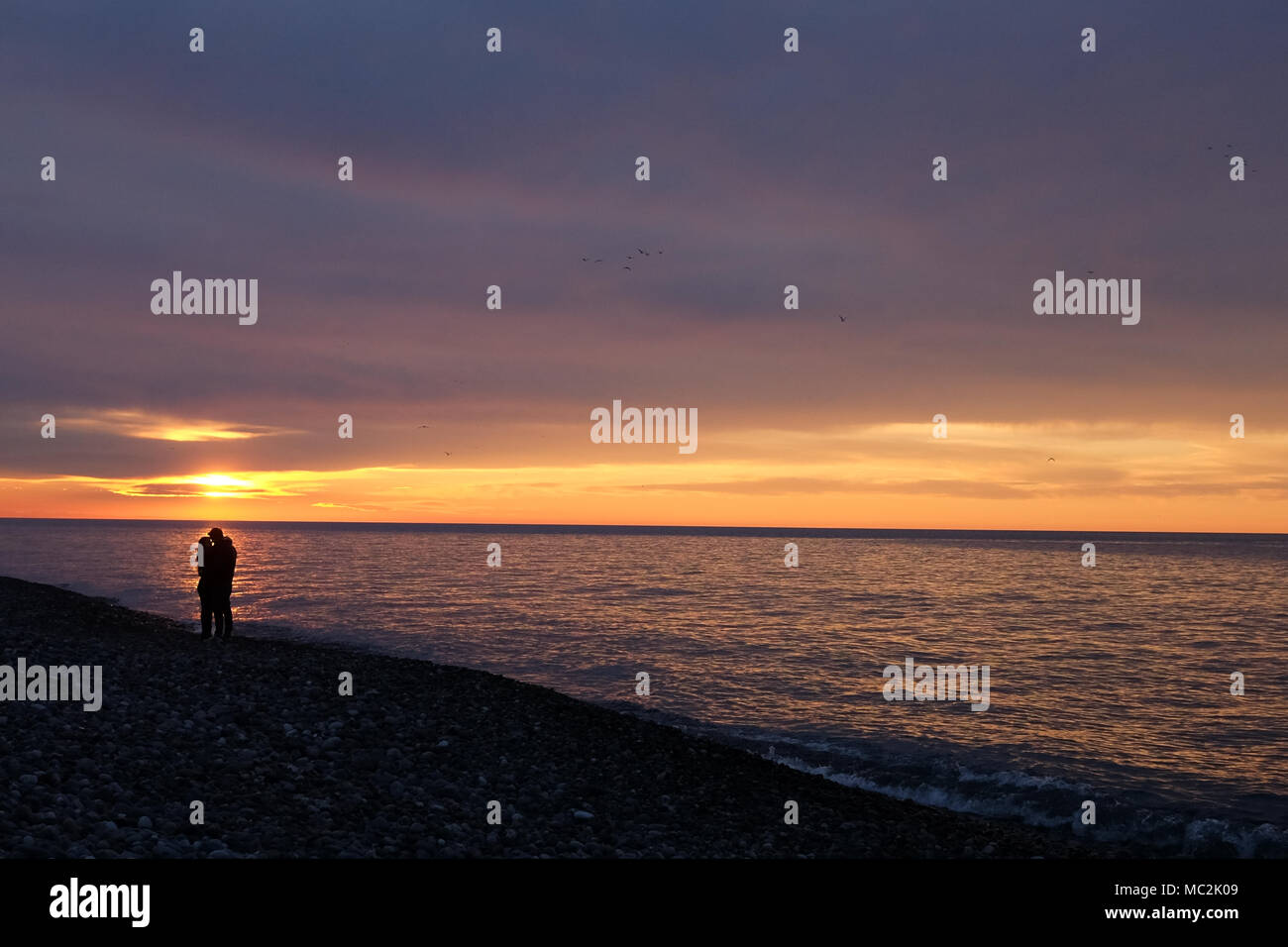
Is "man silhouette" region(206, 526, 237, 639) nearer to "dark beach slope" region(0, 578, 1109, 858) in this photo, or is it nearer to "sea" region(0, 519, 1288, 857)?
"dark beach slope" region(0, 578, 1109, 858)

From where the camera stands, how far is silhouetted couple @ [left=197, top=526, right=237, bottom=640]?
23.8 metres

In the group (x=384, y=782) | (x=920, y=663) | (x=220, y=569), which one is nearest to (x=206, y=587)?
(x=220, y=569)

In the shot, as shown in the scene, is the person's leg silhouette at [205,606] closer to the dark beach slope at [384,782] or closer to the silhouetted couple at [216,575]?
the silhouetted couple at [216,575]

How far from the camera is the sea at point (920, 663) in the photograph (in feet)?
A: 62.5

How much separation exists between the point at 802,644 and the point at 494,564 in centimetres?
7921

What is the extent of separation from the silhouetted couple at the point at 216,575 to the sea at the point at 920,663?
9.73 meters

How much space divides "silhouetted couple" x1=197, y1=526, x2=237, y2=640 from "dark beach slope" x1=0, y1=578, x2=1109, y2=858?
3.41 meters

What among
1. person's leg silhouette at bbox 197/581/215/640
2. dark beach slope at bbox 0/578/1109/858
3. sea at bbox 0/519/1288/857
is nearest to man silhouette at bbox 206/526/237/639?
person's leg silhouette at bbox 197/581/215/640

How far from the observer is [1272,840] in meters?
16.2

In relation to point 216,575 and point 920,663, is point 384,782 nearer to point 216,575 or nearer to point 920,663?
point 216,575

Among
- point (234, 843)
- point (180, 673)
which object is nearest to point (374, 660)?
point (180, 673)

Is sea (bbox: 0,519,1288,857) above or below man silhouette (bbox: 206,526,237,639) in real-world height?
below
